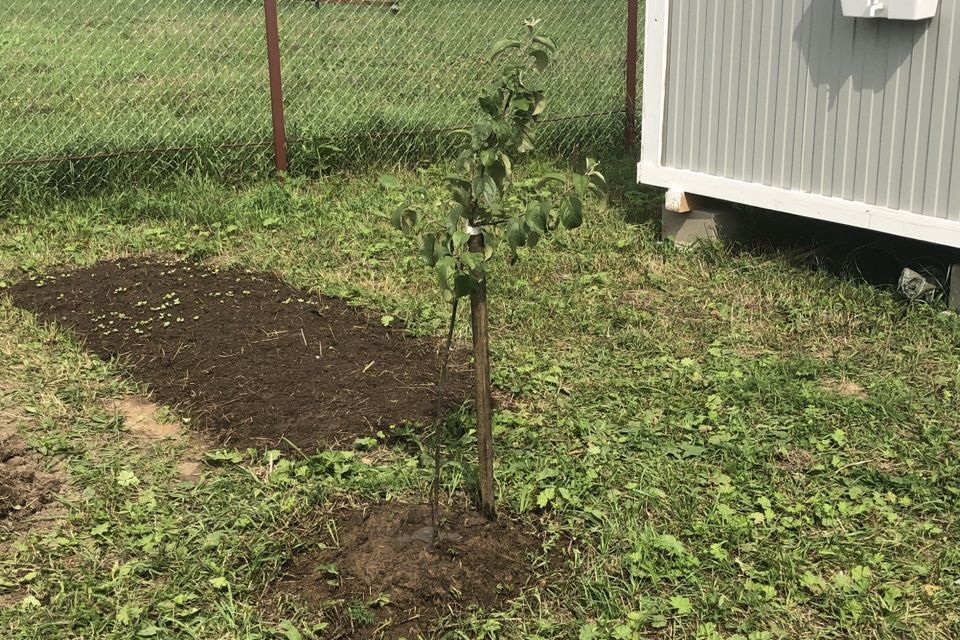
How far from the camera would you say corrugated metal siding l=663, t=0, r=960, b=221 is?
496 centimetres

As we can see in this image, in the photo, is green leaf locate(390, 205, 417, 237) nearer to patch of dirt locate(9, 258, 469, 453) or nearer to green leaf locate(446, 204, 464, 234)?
green leaf locate(446, 204, 464, 234)

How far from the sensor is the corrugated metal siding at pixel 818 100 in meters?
4.96

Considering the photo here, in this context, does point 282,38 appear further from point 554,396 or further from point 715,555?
point 715,555

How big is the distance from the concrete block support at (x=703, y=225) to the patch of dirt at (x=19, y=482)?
3598 millimetres

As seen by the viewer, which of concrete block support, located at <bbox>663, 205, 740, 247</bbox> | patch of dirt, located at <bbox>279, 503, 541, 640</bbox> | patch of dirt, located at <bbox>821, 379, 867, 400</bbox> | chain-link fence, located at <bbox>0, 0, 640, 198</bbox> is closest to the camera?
patch of dirt, located at <bbox>279, 503, 541, 640</bbox>

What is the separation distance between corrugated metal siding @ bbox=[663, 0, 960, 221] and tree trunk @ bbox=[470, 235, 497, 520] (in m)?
2.71

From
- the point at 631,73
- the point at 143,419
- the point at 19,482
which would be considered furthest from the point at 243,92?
the point at 19,482

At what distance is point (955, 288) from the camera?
Answer: 5.10 metres

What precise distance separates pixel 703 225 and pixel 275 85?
9.26ft

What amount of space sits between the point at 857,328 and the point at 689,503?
1809 millimetres

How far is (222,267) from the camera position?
584 centimetres

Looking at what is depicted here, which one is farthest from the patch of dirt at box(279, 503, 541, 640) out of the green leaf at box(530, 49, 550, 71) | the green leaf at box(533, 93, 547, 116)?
the green leaf at box(530, 49, 550, 71)

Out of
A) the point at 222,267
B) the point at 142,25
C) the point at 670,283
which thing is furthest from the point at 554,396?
the point at 142,25

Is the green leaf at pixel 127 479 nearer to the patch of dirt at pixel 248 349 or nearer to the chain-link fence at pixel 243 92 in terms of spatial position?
the patch of dirt at pixel 248 349
